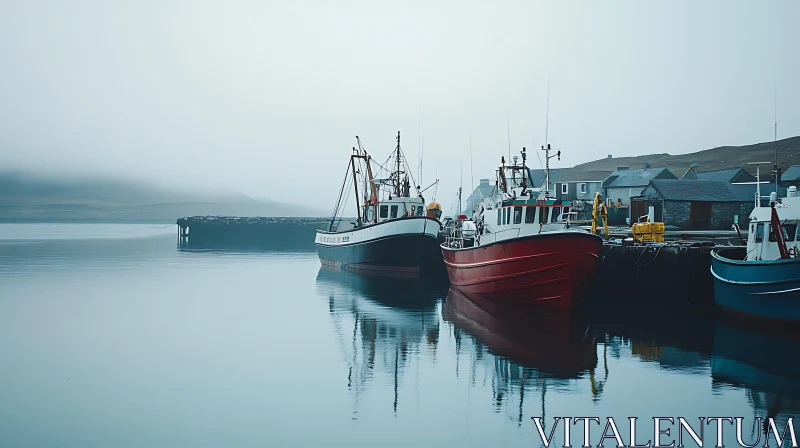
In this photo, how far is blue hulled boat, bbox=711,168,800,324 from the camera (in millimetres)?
18469

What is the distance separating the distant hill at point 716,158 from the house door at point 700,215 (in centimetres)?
6639

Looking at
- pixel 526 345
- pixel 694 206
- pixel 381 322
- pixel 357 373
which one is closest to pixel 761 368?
pixel 526 345

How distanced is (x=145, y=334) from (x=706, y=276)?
20.2 meters

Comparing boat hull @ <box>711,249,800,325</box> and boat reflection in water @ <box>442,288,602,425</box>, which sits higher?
boat hull @ <box>711,249,800,325</box>

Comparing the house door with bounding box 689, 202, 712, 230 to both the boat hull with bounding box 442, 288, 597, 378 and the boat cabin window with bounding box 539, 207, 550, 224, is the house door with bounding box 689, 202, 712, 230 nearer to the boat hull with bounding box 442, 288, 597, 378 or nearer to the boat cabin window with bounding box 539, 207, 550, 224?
the boat cabin window with bounding box 539, 207, 550, 224

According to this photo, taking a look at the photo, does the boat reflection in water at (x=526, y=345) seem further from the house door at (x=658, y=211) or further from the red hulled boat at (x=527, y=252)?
the house door at (x=658, y=211)

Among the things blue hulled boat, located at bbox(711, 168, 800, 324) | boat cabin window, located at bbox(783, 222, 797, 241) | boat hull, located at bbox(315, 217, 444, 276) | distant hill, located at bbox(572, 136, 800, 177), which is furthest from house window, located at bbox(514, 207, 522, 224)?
distant hill, located at bbox(572, 136, 800, 177)

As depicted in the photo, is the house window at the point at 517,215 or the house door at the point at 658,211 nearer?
the house window at the point at 517,215

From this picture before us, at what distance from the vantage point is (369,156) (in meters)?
46.9

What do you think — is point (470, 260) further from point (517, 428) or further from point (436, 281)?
point (517, 428)

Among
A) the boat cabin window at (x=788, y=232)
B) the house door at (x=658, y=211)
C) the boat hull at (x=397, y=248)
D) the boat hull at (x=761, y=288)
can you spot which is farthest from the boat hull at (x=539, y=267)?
the house door at (x=658, y=211)

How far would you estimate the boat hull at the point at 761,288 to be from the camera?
18.3m

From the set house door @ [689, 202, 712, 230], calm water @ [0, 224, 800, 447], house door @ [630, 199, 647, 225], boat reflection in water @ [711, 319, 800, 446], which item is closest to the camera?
calm water @ [0, 224, 800, 447]

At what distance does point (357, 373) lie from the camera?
1605 centimetres
